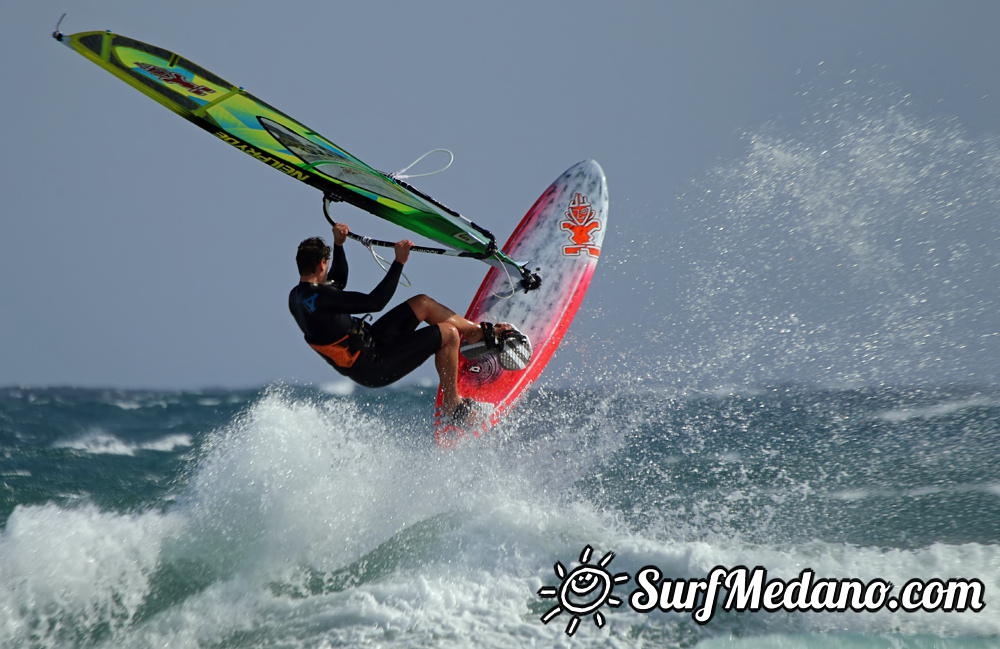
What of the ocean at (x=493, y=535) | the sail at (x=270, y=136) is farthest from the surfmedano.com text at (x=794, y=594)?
the sail at (x=270, y=136)

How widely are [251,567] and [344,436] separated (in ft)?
4.37

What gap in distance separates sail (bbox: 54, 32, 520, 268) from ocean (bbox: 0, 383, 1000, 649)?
5.18ft

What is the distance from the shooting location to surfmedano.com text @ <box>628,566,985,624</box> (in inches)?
137

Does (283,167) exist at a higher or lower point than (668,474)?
higher

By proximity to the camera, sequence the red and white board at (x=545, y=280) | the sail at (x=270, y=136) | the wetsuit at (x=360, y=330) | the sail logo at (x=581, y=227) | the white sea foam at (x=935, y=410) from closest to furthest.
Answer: the sail at (x=270, y=136), the wetsuit at (x=360, y=330), the red and white board at (x=545, y=280), the sail logo at (x=581, y=227), the white sea foam at (x=935, y=410)

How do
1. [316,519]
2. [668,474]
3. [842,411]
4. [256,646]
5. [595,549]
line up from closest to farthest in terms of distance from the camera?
[256,646] → [595,549] → [316,519] → [668,474] → [842,411]

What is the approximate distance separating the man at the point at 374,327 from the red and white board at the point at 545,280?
46 cm

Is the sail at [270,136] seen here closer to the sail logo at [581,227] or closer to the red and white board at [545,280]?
the red and white board at [545,280]

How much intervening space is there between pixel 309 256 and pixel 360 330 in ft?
2.00

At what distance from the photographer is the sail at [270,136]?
420 centimetres

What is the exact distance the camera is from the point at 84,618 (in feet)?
12.7

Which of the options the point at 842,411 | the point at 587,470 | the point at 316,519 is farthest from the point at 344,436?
the point at 842,411

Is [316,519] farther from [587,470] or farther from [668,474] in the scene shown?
[668,474]

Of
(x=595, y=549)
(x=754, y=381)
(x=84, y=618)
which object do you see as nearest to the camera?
(x=84, y=618)
